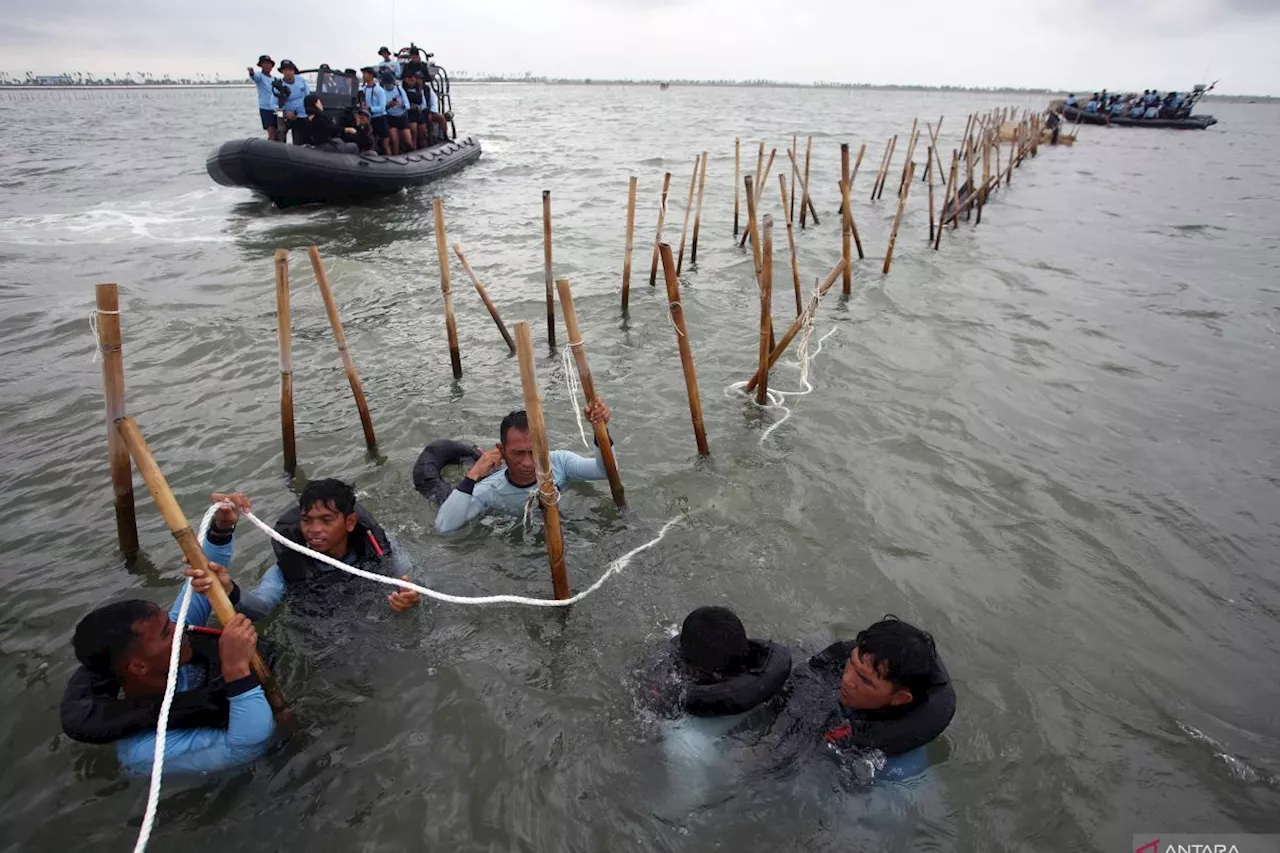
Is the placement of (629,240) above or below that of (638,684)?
above

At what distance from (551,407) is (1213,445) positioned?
7356mm

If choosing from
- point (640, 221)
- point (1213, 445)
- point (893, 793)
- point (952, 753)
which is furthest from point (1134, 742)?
point (640, 221)

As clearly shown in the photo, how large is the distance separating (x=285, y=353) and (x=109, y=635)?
3.10m

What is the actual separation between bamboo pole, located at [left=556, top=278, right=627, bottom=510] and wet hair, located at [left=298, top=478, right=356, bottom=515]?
5.91 ft

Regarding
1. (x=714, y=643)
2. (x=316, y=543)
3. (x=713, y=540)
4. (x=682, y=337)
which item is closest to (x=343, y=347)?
(x=316, y=543)

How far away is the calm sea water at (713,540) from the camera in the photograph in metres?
3.36

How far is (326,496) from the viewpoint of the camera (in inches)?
160

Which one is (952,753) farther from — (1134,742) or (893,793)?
(1134,742)

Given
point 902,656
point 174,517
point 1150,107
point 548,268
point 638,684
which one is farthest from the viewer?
point 1150,107

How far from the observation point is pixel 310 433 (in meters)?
6.91

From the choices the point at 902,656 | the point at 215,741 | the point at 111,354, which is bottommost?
the point at 215,741

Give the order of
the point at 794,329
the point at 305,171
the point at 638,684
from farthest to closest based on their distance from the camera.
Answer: the point at 305,171 < the point at 794,329 < the point at 638,684

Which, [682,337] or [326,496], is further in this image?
[682,337]

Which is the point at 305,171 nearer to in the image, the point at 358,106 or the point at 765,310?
the point at 358,106
